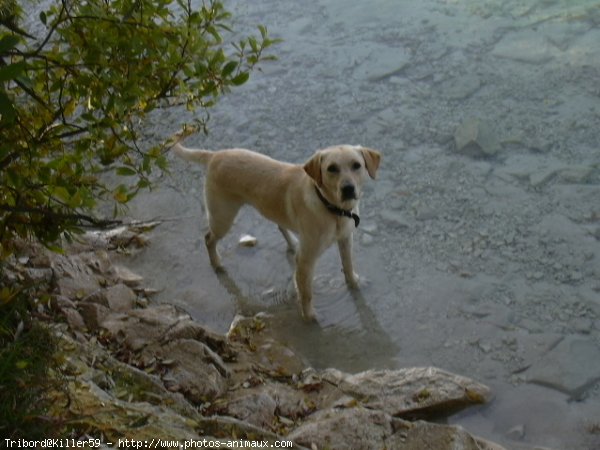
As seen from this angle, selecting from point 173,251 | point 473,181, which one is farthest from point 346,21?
point 173,251

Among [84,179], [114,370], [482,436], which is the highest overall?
[84,179]

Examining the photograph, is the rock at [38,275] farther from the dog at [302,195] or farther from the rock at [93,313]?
the dog at [302,195]

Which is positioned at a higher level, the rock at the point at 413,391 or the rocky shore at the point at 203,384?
the rocky shore at the point at 203,384

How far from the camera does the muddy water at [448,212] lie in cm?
447

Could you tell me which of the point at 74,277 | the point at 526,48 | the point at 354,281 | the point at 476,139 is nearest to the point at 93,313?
the point at 74,277

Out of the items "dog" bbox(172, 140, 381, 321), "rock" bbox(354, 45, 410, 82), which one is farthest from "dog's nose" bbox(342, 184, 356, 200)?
"rock" bbox(354, 45, 410, 82)

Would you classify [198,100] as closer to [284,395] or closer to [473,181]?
[284,395]

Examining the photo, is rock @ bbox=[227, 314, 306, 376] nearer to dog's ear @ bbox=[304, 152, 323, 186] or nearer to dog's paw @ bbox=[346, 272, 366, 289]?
dog's paw @ bbox=[346, 272, 366, 289]

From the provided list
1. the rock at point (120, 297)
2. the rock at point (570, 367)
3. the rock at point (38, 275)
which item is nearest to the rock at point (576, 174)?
the rock at point (570, 367)

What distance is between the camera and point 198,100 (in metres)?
→ 3.11

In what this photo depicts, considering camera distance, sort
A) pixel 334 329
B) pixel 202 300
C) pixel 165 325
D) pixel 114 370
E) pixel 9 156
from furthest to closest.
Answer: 1. pixel 202 300
2. pixel 334 329
3. pixel 165 325
4. pixel 114 370
5. pixel 9 156

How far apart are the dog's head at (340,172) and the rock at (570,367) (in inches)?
61.0

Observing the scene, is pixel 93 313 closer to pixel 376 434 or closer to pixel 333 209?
pixel 333 209

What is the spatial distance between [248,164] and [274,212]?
0.41 meters
